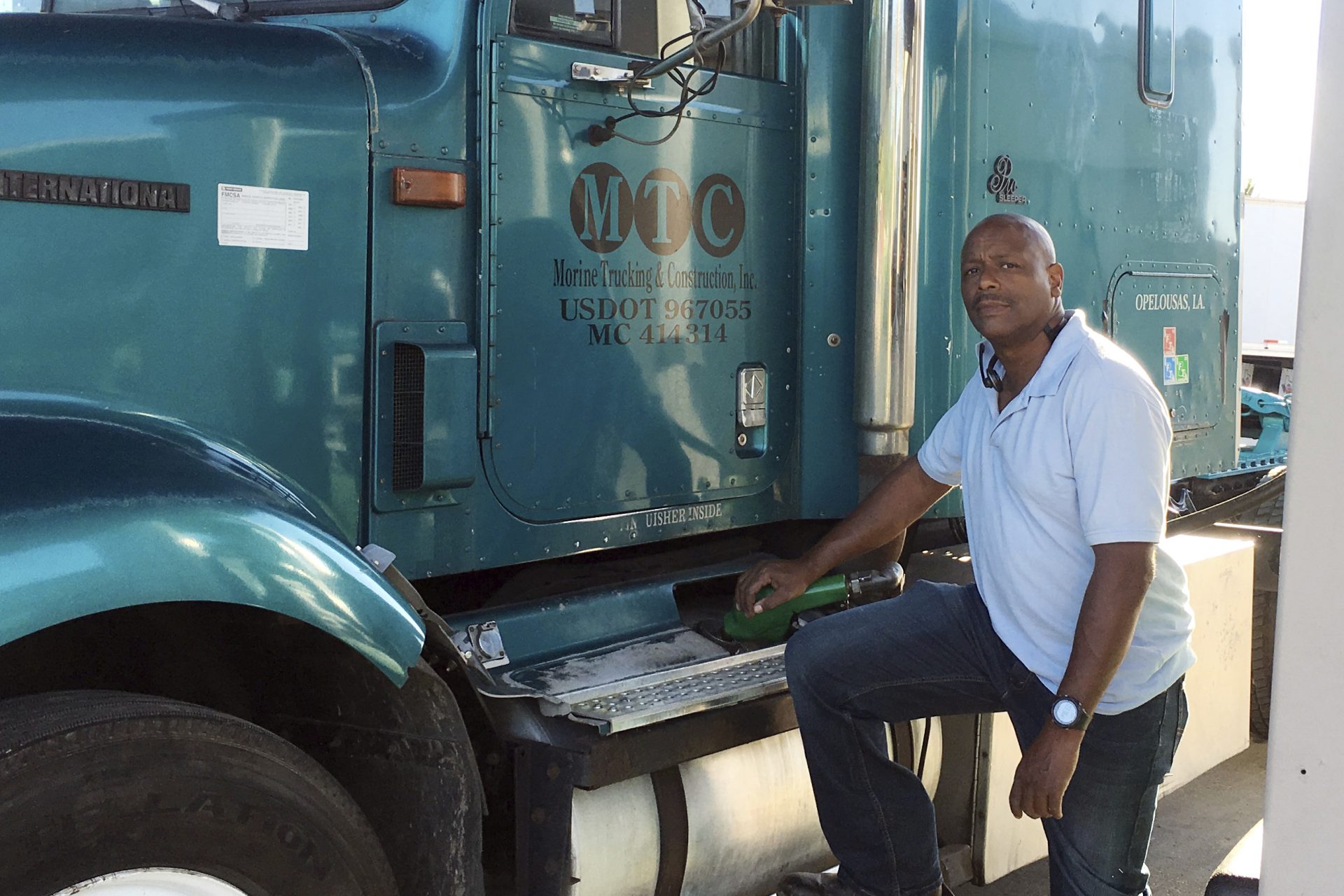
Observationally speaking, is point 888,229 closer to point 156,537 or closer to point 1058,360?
point 1058,360

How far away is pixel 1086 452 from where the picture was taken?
8.64ft

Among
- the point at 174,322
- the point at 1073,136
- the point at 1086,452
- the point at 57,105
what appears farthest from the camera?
the point at 1073,136

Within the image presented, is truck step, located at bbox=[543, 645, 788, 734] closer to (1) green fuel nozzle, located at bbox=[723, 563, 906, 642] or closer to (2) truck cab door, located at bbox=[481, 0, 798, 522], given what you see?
(1) green fuel nozzle, located at bbox=[723, 563, 906, 642]

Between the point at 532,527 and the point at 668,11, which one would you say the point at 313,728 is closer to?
the point at 532,527

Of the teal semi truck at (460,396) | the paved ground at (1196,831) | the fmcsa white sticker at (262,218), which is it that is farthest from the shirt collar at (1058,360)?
the paved ground at (1196,831)

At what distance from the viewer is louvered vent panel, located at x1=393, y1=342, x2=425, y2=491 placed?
2.68 metres

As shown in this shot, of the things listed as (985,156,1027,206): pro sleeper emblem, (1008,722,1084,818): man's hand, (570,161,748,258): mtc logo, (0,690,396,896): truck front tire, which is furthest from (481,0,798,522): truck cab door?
(1008,722,1084,818): man's hand

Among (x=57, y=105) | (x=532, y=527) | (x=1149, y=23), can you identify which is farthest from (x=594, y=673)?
(x=1149, y=23)

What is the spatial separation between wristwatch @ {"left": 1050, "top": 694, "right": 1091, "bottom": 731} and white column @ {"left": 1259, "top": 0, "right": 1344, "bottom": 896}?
1105 mm

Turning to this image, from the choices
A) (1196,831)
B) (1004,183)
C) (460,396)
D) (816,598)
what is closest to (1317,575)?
(460,396)

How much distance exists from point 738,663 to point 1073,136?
1863 millimetres

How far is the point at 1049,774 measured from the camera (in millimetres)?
2564

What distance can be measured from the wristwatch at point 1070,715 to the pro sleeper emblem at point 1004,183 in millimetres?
1596

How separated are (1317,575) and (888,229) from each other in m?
2.05
